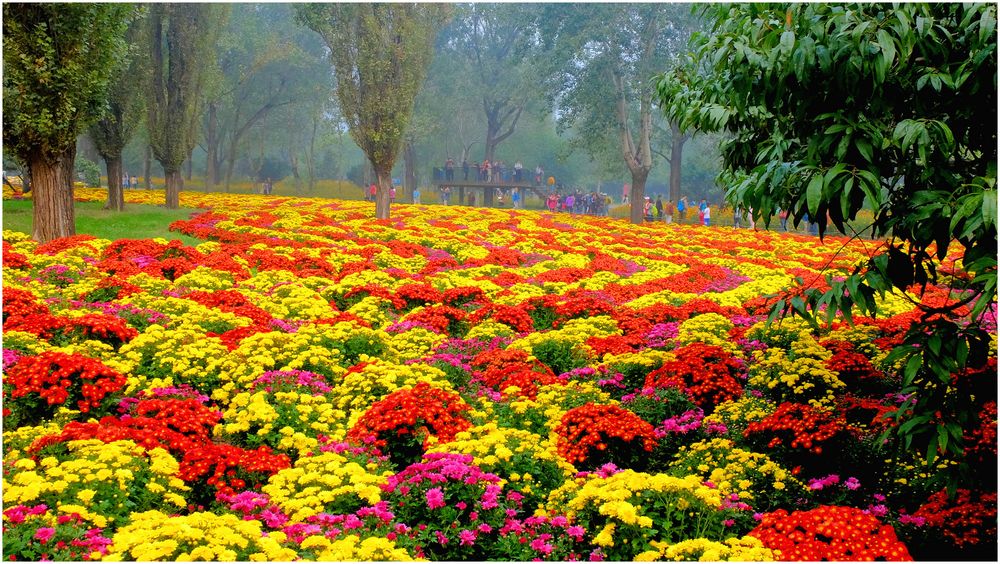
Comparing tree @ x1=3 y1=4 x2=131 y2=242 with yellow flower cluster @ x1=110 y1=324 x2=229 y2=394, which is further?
tree @ x1=3 y1=4 x2=131 y2=242

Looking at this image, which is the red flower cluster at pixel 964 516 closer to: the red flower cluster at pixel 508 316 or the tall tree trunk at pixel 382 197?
the red flower cluster at pixel 508 316

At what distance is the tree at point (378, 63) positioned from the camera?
26969mm

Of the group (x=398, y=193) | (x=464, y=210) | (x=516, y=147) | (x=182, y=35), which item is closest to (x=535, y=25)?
(x=464, y=210)

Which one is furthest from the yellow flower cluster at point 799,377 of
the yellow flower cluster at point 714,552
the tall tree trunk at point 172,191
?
the tall tree trunk at point 172,191

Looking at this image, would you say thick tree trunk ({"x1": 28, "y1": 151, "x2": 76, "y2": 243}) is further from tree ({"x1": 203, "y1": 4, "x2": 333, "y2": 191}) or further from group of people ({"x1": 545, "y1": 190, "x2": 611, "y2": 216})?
group of people ({"x1": 545, "y1": 190, "x2": 611, "y2": 216})

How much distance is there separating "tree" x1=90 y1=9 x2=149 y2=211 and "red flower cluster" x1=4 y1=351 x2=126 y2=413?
68.7 ft

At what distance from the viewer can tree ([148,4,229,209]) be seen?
29.5 m

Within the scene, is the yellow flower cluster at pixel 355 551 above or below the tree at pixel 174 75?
below

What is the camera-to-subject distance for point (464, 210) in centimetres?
3503

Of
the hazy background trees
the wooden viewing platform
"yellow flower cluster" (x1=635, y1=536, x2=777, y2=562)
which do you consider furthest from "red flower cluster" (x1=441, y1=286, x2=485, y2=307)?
the wooden viewing platform

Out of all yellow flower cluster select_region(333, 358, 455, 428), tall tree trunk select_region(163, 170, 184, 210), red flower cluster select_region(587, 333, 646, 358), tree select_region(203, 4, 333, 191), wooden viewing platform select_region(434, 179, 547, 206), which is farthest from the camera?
wooden viewing platform select_region(434, 179, 547, 206)

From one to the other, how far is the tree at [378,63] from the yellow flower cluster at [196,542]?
2351cm

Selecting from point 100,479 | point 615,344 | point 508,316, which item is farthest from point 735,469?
point 508,316

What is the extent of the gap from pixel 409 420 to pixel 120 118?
25210 mm
